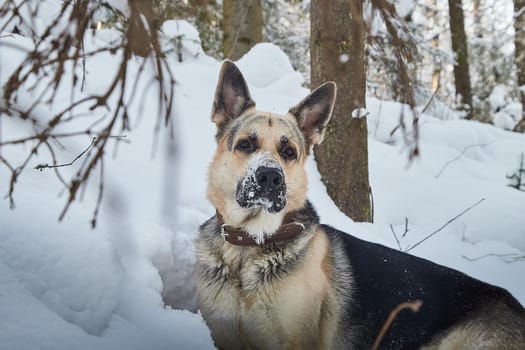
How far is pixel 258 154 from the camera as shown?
3232 millimetres

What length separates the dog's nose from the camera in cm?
299

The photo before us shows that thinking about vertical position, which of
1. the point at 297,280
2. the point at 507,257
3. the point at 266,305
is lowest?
the point at 507,257

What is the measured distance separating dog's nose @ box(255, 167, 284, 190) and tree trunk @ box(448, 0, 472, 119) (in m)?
12.1

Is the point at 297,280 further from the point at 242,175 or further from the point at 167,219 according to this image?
the point at 167,219

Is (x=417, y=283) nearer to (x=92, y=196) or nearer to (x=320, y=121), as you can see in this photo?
(x=320, y=121)

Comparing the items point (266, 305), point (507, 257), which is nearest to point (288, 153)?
point (266, 305)

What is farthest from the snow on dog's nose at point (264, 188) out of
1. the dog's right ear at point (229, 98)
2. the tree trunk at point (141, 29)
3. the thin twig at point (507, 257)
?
the thin twig at point (507, 257)

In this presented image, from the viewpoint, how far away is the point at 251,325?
9.39ft

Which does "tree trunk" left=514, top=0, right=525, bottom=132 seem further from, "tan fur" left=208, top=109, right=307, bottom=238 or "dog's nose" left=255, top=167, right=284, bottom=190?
"dog's nose" left=255, top=167, right=284, bottom=190

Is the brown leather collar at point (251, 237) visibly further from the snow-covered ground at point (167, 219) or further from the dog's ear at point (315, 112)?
the dog's ear at point (315, 112)

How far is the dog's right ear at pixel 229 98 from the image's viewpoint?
3439 mm

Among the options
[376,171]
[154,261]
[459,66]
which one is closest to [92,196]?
[154,261]

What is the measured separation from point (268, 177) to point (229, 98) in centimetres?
91

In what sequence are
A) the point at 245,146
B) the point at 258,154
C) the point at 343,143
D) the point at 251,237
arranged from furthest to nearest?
the point at 343,143 < the point at 245,146 < the point at 258,154 < the point at 251,237
